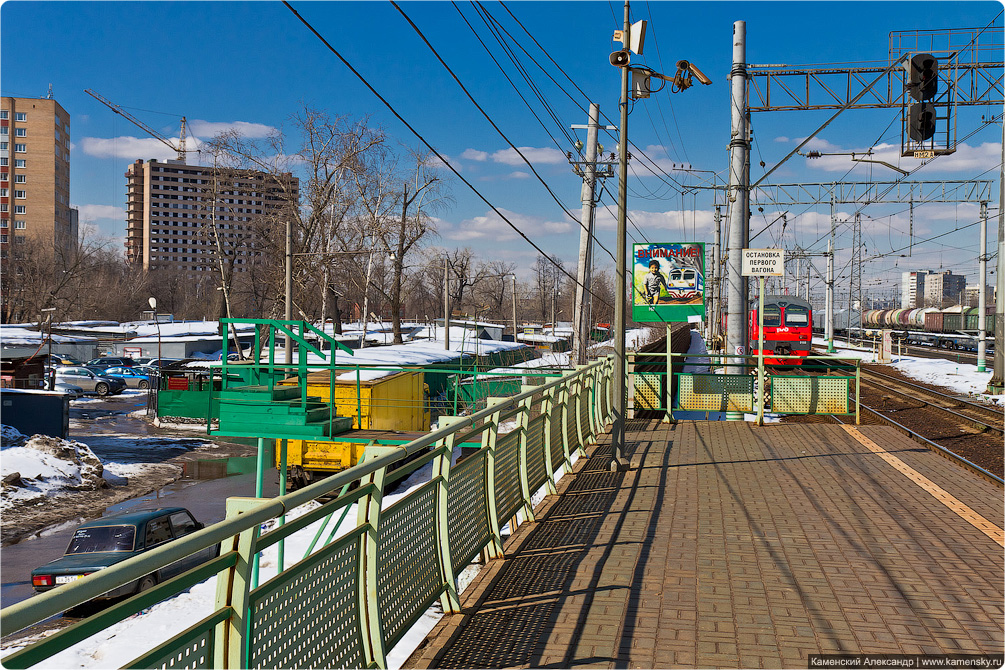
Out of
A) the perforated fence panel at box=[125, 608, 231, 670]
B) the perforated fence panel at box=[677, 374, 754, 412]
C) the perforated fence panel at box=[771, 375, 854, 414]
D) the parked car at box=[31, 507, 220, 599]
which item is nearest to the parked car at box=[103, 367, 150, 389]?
the parked car at box=[31, 507, 220, 599]

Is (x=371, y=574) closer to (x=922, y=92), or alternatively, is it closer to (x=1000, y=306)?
(x=922, y=92)

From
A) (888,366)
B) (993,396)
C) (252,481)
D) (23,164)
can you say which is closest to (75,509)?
(252,481)

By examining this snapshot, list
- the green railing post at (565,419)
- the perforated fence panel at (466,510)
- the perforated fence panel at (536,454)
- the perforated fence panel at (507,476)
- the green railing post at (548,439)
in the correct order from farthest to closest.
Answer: the green railing post at (565,419) → the green railing post at (548,439) → the perforated fence panel at (536,454) → the perforated fence panel at (507,476) → the perforated fence panel at (466,510)

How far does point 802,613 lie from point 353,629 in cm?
308

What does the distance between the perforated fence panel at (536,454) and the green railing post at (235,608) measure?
561 cm

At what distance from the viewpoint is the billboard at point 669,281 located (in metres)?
16.3

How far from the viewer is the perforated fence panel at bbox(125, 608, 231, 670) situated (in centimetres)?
247

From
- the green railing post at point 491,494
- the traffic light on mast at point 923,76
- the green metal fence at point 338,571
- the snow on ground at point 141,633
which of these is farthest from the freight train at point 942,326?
the green metal fence at point 338,571

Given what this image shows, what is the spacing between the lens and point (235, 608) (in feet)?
9.48

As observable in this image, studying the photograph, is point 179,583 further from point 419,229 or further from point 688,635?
point 419,229

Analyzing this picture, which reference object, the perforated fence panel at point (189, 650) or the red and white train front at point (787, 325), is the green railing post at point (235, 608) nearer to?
the perforated fence panel at point (189, 650)

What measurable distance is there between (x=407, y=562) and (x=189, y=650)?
Result: 7.12ft

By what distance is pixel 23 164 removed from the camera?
111 m

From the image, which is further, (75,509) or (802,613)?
(75,509)
